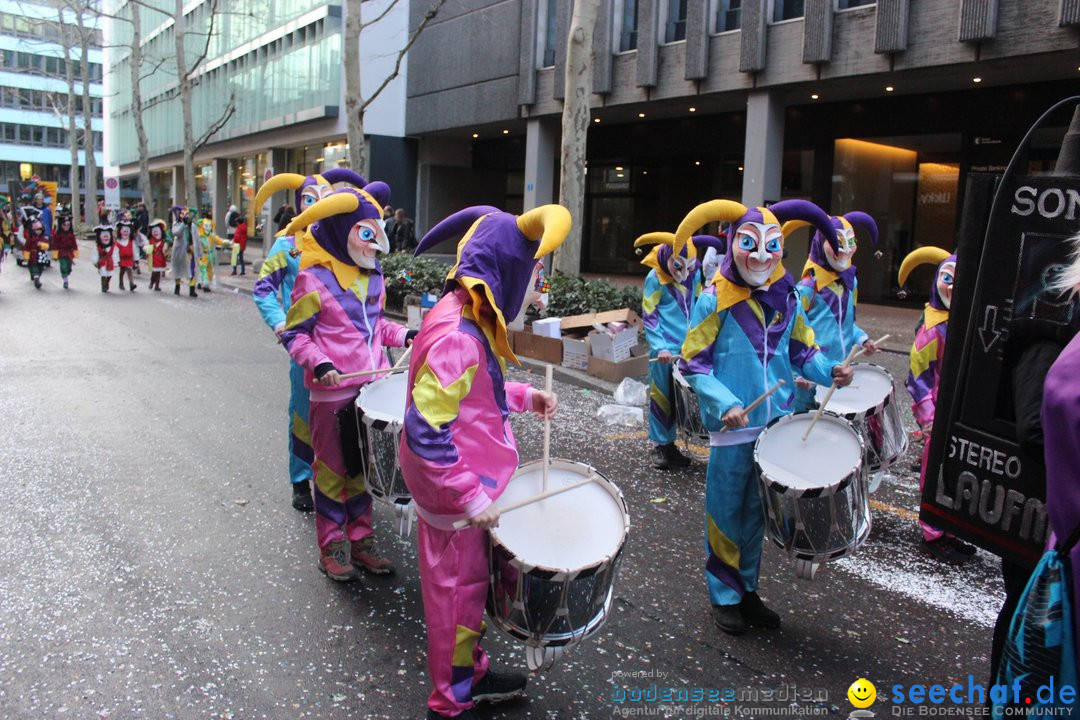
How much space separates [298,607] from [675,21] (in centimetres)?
1874

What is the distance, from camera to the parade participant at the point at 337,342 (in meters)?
4.63

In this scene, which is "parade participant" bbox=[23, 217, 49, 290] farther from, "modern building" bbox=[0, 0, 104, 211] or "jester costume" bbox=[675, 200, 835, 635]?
"modern building" bbox=[0, 0, 104, 211]

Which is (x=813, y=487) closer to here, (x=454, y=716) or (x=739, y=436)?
(x=739, y=436)

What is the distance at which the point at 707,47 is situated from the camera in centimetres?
1916

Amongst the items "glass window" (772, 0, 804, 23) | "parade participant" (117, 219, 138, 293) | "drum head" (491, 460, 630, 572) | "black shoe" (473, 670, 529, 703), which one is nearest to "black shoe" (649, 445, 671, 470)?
"black shoe" (473, 670, 529, 703)

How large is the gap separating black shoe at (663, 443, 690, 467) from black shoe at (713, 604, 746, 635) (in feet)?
9.79

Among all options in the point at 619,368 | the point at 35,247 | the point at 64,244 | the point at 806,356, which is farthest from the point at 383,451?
the point at 35,247

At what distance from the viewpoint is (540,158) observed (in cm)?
2470

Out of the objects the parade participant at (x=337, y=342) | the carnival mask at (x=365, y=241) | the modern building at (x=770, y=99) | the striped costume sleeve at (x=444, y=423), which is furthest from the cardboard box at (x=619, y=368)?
the striped costume sleeve at (x=444, y=423)

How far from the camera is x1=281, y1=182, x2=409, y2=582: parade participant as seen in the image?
4629mm

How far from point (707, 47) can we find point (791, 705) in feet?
58.4

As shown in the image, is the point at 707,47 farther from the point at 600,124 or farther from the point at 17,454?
the point at 17,454

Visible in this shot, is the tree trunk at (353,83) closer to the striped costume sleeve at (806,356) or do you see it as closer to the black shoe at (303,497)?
the black shoe at (303,497)

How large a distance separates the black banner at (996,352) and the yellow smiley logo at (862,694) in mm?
1302
